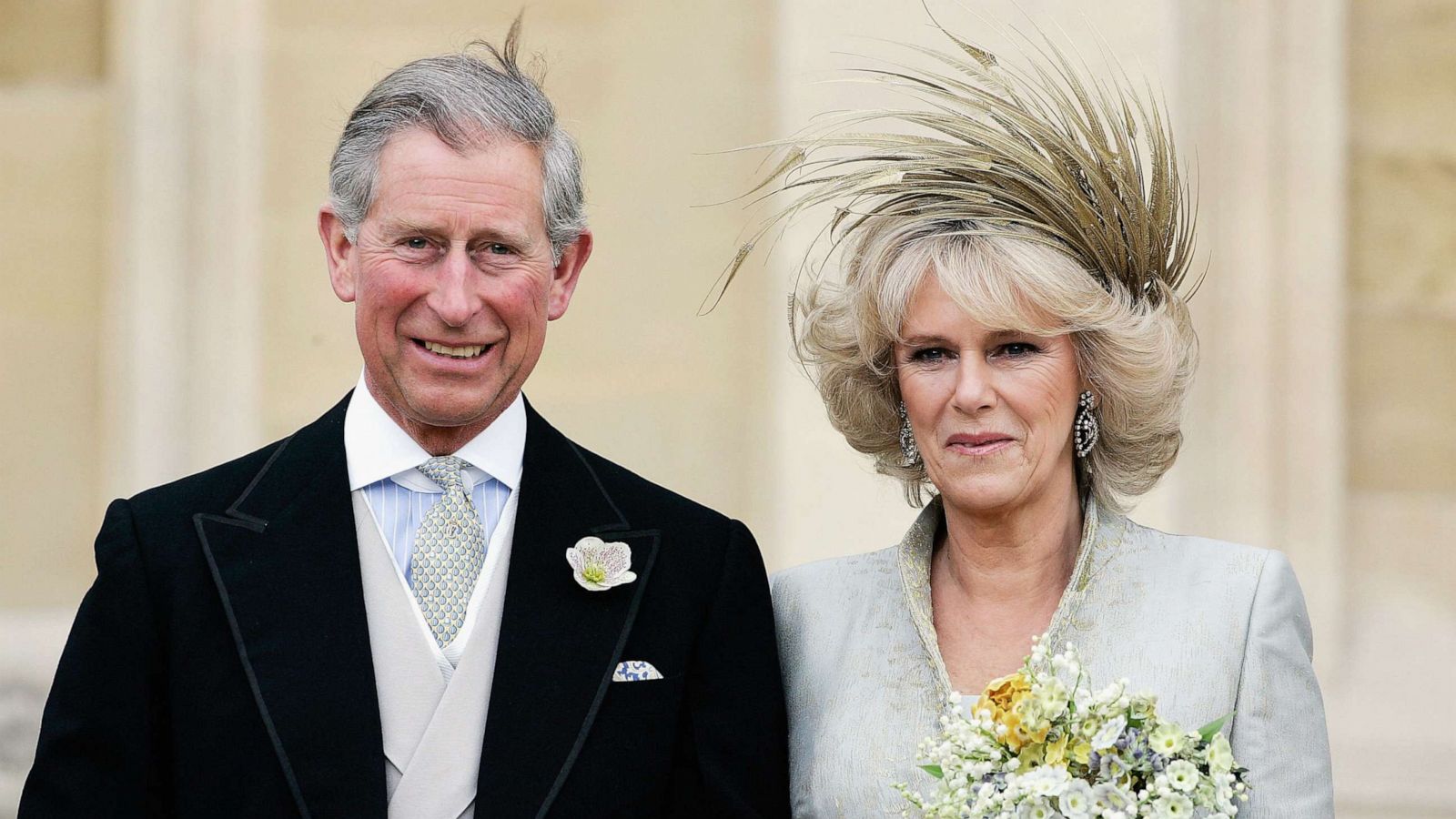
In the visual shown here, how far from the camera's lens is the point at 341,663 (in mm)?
2744

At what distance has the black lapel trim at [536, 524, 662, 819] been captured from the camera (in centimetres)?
278

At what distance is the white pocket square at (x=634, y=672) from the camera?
2.89 metres

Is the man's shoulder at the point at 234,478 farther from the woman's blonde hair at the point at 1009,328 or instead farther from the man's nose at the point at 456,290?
the woman's blonde hair at the point at 1009,328

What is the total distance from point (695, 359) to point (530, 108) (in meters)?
2.31

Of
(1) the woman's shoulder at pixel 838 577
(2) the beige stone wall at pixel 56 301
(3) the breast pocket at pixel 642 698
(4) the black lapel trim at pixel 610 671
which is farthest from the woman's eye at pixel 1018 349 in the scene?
(2) the beige stone wall at pixel 56 301

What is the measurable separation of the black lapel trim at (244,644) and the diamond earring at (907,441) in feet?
3.55

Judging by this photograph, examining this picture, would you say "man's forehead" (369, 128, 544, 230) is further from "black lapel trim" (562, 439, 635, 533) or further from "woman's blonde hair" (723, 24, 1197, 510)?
"woman's blonde hair" (723, 24, 1197, 510)

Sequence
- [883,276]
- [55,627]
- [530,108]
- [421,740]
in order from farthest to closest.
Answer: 1. [55,627]
2. [883,276]
3. [530,108]
4. [421,740]

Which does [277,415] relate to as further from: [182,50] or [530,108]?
[530,108]

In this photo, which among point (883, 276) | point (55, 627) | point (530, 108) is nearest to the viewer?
point (530, 108)

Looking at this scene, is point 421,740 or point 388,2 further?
point 388,2

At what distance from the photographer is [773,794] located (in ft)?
10.0

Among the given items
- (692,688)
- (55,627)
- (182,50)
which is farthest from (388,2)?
(692,688)

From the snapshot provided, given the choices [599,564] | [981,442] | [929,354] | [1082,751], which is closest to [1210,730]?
[1082,751]
